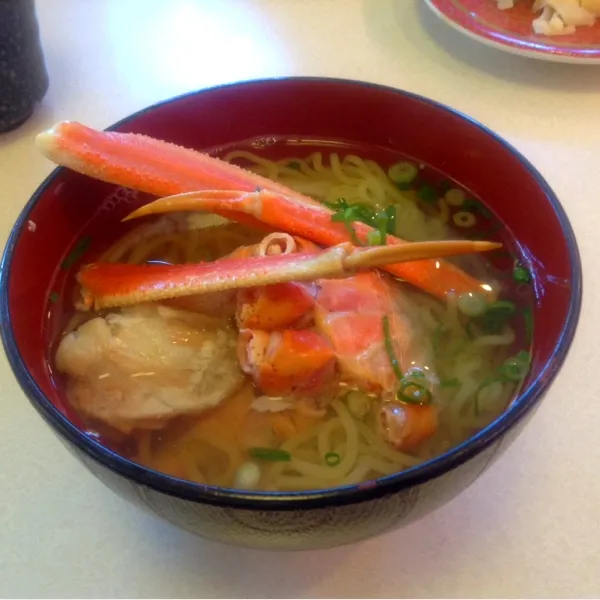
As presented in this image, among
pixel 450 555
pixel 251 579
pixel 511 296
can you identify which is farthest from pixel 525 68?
pixel 251 579

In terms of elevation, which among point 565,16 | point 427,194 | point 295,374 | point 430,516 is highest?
point 565,16

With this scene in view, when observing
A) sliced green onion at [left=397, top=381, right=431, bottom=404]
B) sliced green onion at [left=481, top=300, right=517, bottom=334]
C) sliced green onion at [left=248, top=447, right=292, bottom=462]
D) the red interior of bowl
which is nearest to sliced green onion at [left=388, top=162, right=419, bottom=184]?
the red interior of bowl

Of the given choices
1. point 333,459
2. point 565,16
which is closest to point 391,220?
point 333,459

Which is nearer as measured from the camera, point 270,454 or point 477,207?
point 270,454

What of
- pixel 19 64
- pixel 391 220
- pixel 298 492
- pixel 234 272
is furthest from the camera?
pixel 19 64

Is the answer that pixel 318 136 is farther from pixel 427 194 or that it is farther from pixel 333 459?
pixel 333 459

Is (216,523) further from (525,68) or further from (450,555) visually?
(525,68)
